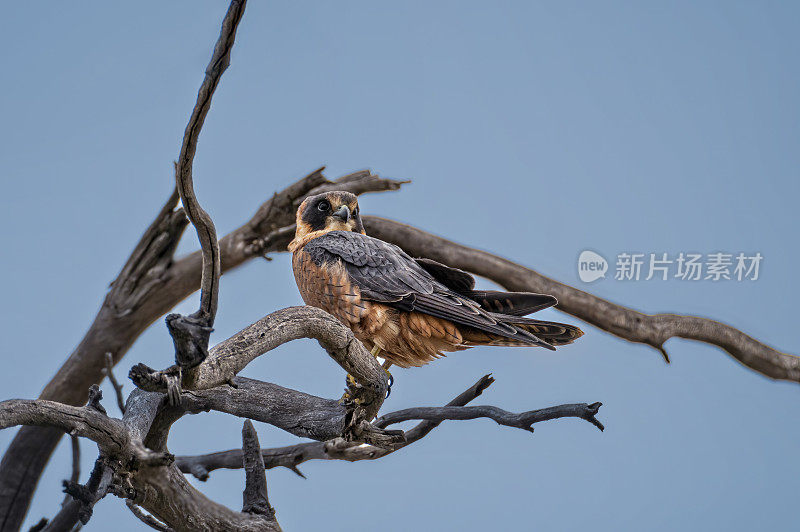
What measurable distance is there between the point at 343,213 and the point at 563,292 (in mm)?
1557

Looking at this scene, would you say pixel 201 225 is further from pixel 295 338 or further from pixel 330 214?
pixel 330 214

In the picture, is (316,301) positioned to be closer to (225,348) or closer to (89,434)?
(225,348)

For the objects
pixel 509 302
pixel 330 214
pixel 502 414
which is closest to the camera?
pixel 502 414

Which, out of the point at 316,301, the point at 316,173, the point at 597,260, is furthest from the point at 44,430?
the point at 597,260

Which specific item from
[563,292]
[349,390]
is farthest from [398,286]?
[563,292]

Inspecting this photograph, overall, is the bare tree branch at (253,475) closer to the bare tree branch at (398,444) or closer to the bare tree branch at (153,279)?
the bare tree branch at (398,444)

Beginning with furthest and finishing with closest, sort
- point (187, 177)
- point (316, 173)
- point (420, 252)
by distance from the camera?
point (420, 252)
point (316, 173)
point (187, 177)

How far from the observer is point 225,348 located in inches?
58.5

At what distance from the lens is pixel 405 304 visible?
1.85 meters

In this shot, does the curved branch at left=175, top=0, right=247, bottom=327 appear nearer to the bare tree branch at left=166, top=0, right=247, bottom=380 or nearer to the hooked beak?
the bare tree branch at left=166, top=0, right=247, bottom=380

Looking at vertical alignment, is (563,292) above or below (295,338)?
Result: above

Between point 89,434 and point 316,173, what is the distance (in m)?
1.73

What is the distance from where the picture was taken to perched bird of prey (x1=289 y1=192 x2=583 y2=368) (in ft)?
6.05

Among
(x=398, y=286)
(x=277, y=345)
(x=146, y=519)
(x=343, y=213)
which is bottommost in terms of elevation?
(x=146, y=519)
